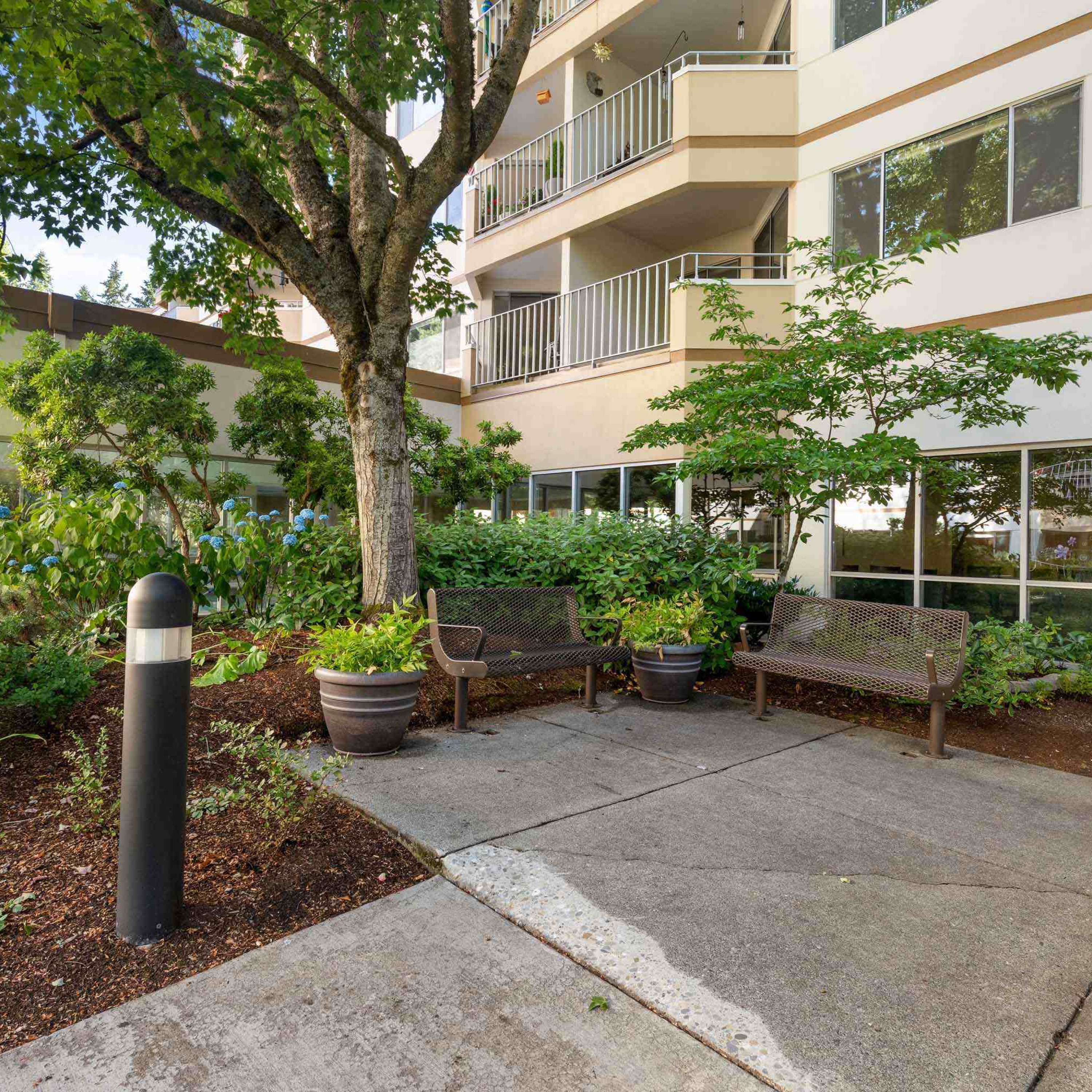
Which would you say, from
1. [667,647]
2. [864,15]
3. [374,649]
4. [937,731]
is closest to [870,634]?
[937,731]

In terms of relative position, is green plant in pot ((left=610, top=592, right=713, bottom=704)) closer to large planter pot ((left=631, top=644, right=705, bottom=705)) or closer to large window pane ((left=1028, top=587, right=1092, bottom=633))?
large planter pot ((left=631, top=644, right=705, bottom=705))

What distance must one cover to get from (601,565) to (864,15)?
8.72 meters

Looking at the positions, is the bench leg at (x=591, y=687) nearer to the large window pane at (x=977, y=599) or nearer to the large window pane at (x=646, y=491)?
the large window pane at (x=977, y=599)

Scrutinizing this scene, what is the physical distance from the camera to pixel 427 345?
16.4 metres

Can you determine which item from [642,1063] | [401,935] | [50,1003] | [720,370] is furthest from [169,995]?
[720,370]

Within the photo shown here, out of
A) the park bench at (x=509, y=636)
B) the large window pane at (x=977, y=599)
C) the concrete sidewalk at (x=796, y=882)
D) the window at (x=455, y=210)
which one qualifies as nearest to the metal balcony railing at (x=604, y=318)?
the window at (x=455, y=210)

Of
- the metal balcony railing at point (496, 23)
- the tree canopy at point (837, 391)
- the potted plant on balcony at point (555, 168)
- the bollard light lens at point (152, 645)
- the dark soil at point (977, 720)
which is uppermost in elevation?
the metal balcony railing at point (496, 23)

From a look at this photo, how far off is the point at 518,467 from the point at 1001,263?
22.9ft

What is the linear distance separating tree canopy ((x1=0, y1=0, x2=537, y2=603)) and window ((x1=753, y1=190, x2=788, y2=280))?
6279mm

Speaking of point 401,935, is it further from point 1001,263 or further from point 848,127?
point 848,127

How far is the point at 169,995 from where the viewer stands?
2.11 metres

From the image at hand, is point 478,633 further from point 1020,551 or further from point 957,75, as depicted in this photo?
point 957,75

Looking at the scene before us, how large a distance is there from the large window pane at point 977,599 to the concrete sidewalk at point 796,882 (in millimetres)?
4234

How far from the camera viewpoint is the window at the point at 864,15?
9.32 meters
